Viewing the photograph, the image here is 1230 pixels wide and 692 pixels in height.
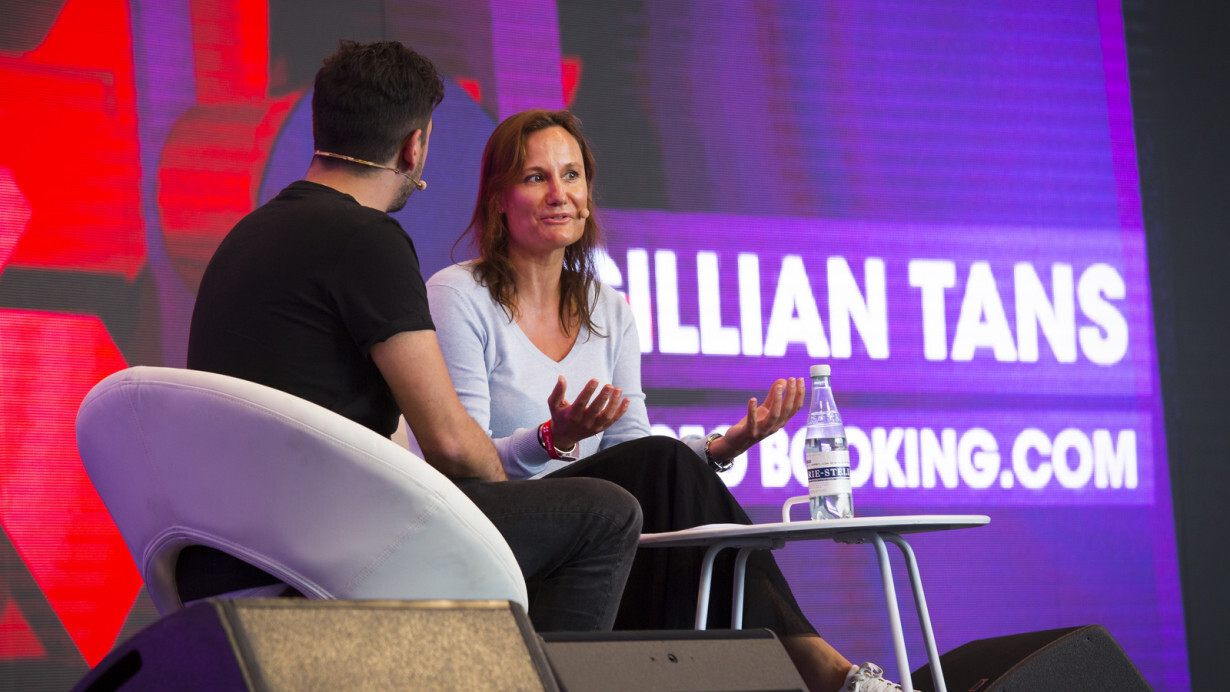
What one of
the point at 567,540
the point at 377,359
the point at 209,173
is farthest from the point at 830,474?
the point at 209,173

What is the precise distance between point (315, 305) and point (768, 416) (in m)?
0.89

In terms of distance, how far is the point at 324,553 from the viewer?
4.24ft

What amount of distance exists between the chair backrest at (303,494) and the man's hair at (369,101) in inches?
21.0

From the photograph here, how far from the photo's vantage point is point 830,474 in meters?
1.92

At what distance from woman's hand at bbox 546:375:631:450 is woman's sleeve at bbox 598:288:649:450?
23.7 inches

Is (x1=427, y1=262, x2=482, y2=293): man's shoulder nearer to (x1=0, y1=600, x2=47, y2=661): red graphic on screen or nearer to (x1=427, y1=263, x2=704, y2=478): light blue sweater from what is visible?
(x1=427, y1=263, x2=704, y2=478): light blue sweater

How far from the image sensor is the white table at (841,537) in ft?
5.53

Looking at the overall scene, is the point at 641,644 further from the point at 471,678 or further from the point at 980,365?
the point at 980,365

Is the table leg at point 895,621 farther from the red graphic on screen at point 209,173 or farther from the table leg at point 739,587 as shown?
the red graphic on screen at point 209,173

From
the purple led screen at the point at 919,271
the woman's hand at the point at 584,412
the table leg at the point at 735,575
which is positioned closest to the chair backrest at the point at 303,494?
the woman's hand at the point at 584,412

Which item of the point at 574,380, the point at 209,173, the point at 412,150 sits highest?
the point at 209,173

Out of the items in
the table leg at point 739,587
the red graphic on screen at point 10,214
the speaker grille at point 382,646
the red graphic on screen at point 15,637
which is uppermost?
the red graphic on screen at point 10,214

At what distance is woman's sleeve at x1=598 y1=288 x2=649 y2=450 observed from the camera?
7.97 ft

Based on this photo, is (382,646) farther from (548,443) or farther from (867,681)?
(867,681)
